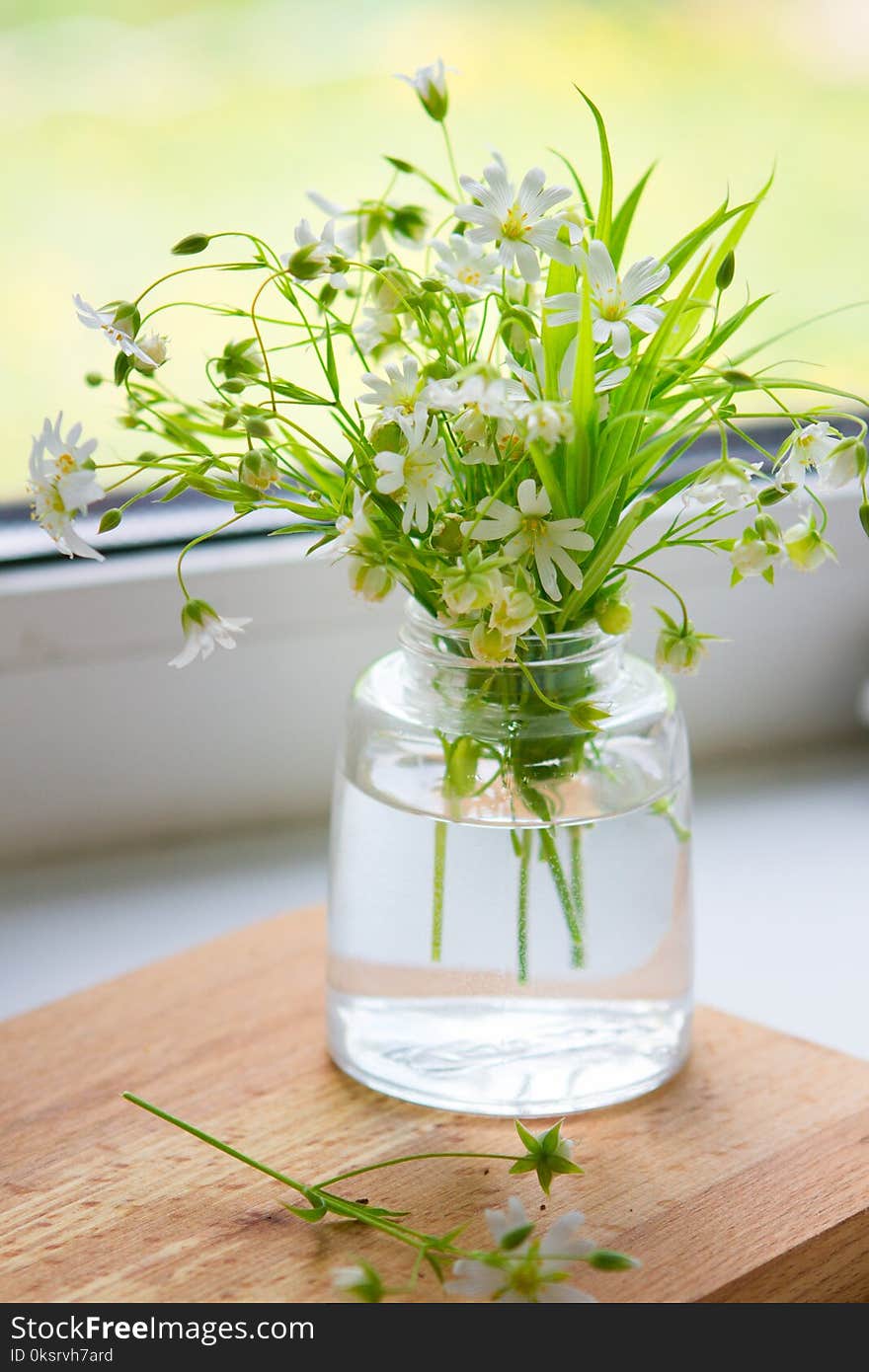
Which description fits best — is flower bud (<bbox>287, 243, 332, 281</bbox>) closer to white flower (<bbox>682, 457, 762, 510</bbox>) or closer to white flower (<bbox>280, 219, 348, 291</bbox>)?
white flower (<bbox>280, 219, 348, 291</bbox>)

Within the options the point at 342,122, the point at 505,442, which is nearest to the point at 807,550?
the point at 505,442

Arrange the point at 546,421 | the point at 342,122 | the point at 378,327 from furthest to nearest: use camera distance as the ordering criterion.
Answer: the point at 342,122 → the point at 378,327 → the point at 546,421

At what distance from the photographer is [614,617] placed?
0.62m

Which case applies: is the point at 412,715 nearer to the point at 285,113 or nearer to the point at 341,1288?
the point at 341,1288

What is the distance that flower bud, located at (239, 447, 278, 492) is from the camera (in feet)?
1.84

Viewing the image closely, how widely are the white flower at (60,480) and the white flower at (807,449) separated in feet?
0.86

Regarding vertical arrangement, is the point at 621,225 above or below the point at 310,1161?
above

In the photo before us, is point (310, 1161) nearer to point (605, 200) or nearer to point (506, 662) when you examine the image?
point (506, 662)

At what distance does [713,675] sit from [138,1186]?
2.08 feet

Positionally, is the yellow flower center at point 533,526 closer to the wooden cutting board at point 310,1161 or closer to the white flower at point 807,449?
the white flower at point 807,449

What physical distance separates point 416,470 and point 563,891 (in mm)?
215

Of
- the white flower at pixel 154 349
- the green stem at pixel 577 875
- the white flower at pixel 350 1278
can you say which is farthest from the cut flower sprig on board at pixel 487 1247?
the white flower at pixel 154 349

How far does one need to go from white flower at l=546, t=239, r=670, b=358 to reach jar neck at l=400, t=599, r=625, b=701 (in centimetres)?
14

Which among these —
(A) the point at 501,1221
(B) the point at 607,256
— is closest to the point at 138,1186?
(A) the point at 501,1221
